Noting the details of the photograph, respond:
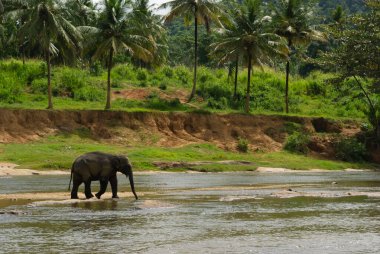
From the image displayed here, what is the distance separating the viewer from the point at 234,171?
41.8 metres

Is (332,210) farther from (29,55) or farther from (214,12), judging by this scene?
(29,55)

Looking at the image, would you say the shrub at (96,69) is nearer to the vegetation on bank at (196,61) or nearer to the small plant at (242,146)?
the vegetation on bank at (196,61)

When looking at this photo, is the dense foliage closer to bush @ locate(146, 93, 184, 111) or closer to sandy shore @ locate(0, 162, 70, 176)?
bush @ locate(146, 93, 184, 111)

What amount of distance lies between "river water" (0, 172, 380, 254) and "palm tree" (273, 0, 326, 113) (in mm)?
33706

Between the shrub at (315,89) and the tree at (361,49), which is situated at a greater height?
the tree at (361,49)

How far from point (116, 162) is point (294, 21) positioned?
37845 millimetres

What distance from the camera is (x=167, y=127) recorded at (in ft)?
167

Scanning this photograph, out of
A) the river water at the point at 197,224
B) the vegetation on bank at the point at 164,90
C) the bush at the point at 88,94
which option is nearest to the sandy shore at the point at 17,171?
the river water at the point at 197,224

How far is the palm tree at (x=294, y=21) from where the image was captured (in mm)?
57000

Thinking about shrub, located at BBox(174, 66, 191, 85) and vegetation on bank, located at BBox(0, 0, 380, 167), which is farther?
shrub, located at BBox(174, 66, 191, 85)

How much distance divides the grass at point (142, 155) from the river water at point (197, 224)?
12515 millimetres

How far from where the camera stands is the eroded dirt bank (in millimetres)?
45375

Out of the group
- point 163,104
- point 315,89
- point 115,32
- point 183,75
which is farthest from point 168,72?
point 115,32

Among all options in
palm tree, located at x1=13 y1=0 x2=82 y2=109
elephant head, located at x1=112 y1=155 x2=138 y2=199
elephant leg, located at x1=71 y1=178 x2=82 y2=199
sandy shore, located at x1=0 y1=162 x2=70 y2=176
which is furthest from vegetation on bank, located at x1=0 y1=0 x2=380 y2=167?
elephant leg, located at x1=71 y1=178 x2=82 y2=199
